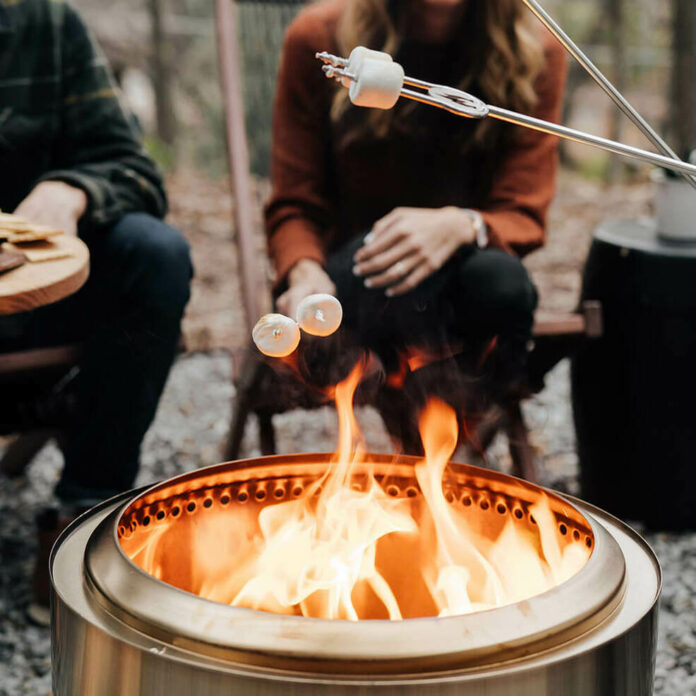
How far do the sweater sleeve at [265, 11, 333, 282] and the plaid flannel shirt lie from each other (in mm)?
279

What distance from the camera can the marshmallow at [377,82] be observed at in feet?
2.94

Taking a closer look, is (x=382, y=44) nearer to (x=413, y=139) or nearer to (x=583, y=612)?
(x=413, y=139)

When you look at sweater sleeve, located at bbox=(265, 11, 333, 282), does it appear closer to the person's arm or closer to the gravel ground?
the person's arm

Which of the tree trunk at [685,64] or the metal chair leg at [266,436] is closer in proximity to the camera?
the metal chair leg at [266,436]

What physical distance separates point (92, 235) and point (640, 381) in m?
1.28

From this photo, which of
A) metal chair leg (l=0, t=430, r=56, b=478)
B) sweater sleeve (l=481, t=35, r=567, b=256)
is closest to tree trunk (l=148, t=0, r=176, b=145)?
metal chair leg (l=0, t=430, r=56, b=478)

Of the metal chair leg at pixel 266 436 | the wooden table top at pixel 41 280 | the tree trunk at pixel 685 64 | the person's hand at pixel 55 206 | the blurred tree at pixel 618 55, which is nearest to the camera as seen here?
the wooden table top at pixel 41 280

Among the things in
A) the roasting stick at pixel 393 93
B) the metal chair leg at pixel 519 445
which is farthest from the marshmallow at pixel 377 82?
the metal chair leg at pixel 519 445

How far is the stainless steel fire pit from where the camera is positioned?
844 millimetres

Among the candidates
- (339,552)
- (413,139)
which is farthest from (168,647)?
(413,139)

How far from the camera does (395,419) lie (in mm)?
1981

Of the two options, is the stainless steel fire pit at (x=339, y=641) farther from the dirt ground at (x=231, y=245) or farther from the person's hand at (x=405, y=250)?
the dirt ground at (x=231, y=245)

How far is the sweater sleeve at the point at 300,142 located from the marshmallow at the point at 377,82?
1285 mm

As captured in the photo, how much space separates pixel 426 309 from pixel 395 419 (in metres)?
0.24
